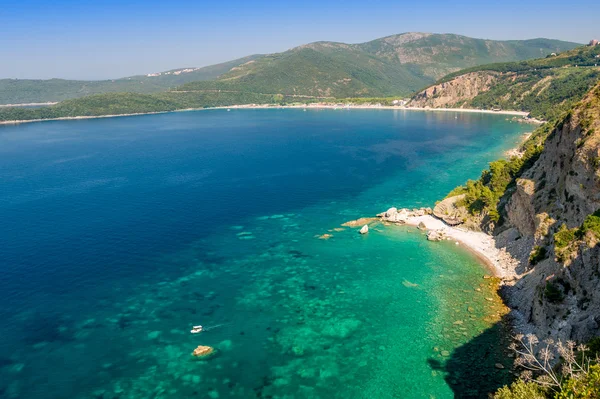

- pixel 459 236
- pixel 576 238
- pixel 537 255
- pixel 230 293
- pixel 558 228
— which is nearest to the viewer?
pixel 576 238

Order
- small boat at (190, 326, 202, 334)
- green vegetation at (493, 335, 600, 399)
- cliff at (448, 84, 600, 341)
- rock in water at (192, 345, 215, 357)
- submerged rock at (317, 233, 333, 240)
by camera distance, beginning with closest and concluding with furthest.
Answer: green vegetation at (493, 335, 600, 399) → cliff at (448, 84, 600, 341) → rock in water at (192, 345, 215, 357) → small boat at (190, 326, 202, 334) → submerged rock at (317, 233, 333, 240)

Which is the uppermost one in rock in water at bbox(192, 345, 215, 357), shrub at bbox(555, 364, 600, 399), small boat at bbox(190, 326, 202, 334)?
shrub at bbox(555, 364, 600, 399)

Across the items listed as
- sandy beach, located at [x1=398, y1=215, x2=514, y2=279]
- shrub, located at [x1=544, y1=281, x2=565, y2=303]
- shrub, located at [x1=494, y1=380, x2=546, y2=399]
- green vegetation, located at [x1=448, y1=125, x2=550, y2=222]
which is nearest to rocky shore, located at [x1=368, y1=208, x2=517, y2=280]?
sandy beach, located at [x1=398, y1=215, x2=514, y2=279]

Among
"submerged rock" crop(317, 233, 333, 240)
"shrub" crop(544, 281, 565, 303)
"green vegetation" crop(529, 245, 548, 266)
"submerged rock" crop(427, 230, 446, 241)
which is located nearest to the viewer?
"shrub" crop(544, 281, 565, 303)

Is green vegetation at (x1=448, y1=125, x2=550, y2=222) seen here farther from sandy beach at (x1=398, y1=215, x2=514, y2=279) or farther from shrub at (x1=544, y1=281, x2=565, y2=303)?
shrub at (x1=544, y1=281, x2=565, y2=303)

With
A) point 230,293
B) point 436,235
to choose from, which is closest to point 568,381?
point 230,293

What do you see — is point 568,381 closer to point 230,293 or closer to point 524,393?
point 524,393

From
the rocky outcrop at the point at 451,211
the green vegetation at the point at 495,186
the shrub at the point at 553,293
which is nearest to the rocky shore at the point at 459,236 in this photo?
the rocky outcrop at the point at 451,211
